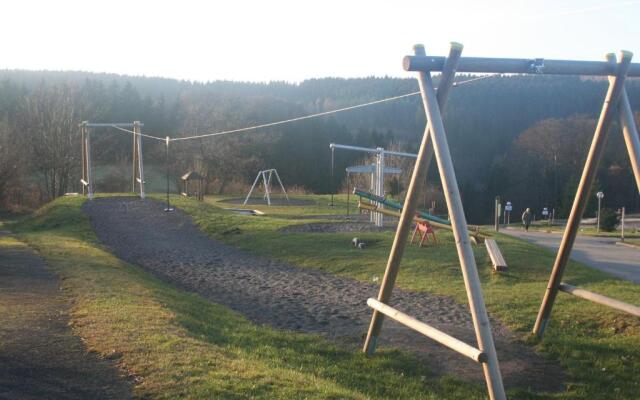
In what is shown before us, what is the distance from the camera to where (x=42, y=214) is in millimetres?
28109

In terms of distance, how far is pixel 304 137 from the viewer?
82000mm

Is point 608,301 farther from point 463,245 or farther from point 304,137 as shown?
point 304,137

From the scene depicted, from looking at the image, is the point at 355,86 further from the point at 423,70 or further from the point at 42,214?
the point at 423,70

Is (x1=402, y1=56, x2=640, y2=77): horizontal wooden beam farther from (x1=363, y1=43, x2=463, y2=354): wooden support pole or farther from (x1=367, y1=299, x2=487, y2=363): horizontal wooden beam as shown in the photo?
(x1=367, y1=299, x2=487, y2=363): horizontal wooden beam

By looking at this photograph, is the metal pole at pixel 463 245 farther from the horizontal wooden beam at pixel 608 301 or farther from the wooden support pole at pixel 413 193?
the horizontal wooden beam at pixel 608 301

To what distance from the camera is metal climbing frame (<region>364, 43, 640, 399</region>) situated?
5461mm

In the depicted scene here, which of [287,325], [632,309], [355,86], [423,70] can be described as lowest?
[287,325]

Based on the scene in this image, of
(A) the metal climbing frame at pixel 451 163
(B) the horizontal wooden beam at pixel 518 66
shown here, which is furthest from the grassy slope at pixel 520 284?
(B) the horizontal wooden beam at pixel 518 66

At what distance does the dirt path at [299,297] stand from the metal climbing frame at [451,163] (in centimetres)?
116

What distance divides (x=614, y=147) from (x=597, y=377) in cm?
6925

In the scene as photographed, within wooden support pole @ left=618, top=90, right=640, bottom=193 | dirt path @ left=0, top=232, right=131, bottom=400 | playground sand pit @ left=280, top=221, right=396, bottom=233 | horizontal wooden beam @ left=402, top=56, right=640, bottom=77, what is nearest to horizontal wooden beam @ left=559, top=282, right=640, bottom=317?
wooden support pole @ left=618, top=90, right=640, bottom=193

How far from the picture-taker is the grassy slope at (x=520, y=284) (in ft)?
24.0

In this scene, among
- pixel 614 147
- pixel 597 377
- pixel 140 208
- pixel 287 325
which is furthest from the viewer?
pixel 614 147

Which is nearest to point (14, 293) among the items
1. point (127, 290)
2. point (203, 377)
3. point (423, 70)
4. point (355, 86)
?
point (127, 290)
